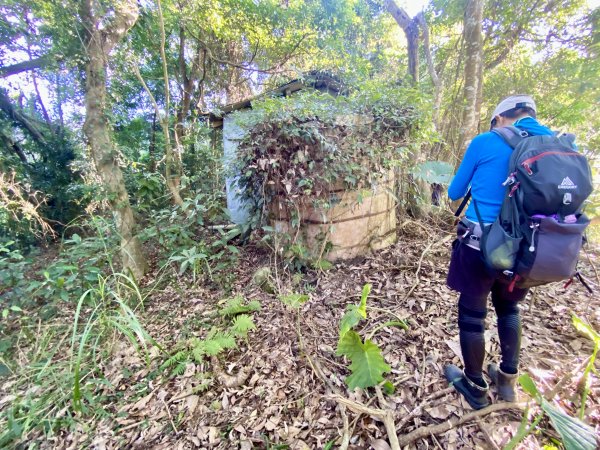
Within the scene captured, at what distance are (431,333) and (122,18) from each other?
5278 millimetres

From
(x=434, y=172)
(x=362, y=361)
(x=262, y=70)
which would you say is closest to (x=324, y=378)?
(x=362, y=361)

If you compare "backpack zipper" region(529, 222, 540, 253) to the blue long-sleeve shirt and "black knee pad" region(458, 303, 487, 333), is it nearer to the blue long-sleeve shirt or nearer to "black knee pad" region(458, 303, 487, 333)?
the blue long-sleeve shirt

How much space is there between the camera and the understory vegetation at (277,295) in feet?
5.12

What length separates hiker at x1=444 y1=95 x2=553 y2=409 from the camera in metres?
1.32

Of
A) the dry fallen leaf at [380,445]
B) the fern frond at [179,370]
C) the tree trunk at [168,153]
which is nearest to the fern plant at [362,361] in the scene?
the dry fallen leaf at [380,445]

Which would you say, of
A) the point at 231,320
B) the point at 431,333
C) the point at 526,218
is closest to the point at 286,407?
the point at 231,320

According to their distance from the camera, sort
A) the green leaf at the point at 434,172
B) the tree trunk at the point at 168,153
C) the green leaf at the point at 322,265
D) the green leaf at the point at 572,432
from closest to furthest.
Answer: the green leaf at the point at 572,432 < the green leaf at the point at 322,265 < the green leaf at the point at 434,172 < the tree trunk at the point at 168,153

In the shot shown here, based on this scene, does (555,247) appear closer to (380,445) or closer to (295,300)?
(380,445)

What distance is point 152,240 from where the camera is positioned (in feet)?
13.4

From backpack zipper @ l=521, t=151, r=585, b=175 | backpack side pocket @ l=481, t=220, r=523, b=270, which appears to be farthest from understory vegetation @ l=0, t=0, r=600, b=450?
backpack zipper @ l=521, t=151, r=585, b=175

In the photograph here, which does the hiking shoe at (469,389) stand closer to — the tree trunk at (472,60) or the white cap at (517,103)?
the white cap at (517,103)

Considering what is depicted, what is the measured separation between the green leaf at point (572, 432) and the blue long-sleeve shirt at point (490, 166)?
834 millimetres

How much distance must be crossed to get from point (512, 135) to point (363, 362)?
149cm

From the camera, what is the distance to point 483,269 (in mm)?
1333
